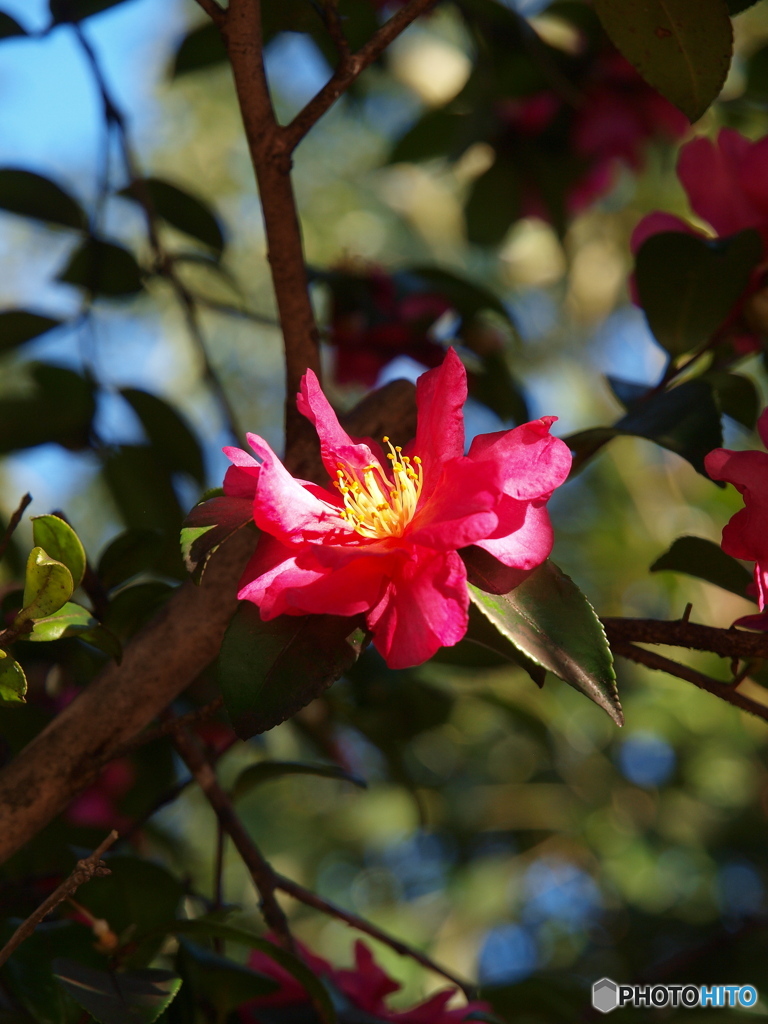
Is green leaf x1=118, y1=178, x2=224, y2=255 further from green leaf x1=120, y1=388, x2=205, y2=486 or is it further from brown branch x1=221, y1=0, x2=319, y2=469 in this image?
brown branch x1=221, y1=0, x2=319, y2=469

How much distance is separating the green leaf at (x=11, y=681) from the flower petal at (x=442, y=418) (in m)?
0.21

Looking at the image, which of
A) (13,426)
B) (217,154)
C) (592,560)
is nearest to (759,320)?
(13,426)

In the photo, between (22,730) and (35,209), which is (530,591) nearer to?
(22,730)

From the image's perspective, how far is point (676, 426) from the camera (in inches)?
21.1

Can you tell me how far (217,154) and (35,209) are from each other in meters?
4.73

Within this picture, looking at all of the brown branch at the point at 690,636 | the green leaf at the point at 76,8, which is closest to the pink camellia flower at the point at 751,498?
the brown branch at the point at 690,636

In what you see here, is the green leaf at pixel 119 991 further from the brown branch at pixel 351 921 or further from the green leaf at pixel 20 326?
the green leaf at pixel 20 326

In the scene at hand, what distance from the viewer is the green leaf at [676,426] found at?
52cm

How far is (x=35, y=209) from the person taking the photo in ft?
3.31

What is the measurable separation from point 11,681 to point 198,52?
871mm

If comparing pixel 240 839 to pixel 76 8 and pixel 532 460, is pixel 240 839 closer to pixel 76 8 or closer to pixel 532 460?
pixel 532 460

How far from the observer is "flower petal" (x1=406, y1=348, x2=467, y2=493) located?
42 centimetres

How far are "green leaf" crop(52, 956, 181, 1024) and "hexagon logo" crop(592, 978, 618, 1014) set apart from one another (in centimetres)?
42

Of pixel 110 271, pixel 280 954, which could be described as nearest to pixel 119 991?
pixel 280 954
